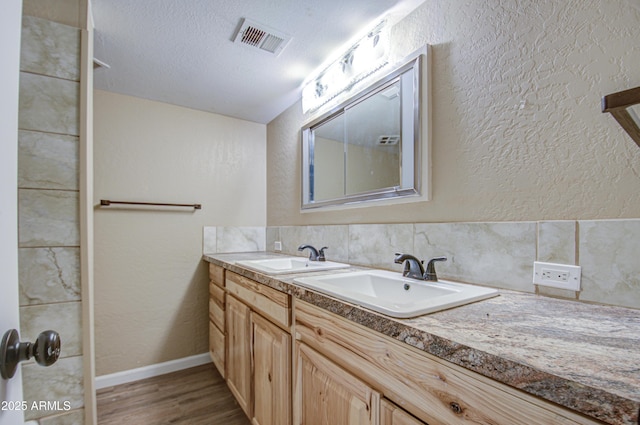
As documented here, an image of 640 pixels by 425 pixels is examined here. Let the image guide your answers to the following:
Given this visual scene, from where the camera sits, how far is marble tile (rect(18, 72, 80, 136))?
1229 millimetres

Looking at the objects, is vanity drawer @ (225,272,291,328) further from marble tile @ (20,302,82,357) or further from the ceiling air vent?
the ceiling air vent

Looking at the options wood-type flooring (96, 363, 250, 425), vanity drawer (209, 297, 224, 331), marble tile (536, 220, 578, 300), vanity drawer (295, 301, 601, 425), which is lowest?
wood-type flooring (96, 363, 250, 425)

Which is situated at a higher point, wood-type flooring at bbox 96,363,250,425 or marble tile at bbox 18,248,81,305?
marble tile at bbox 18,248,81,305

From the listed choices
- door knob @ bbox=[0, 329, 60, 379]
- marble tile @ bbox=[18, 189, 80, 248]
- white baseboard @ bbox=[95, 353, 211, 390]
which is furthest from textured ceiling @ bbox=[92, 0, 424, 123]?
white baseboard @ bbox=[95, 353, 211, 390]

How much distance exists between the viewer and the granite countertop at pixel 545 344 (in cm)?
37

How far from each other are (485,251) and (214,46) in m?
1.78

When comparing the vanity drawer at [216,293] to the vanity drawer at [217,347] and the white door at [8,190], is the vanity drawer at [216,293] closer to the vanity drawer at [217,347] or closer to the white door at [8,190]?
the vanity drawer at [217,347]

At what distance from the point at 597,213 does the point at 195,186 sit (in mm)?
2500

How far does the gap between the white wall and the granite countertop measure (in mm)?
1928

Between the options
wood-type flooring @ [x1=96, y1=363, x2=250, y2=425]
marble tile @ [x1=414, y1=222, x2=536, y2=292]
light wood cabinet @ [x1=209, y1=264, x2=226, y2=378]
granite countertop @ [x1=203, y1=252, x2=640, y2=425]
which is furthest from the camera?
light wood cabinet @ [x1=209, y1=264, x2=226, y2=378]

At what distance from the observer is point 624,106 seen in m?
0.51

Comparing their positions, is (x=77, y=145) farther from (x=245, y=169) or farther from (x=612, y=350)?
(x=612, y=350)

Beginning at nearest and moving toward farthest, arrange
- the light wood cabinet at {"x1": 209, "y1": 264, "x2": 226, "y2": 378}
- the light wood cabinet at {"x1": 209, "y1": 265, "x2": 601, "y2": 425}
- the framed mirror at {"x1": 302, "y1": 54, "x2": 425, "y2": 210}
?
the light wood cabinet at {"x1": 209, "y1": 265, "x2": 601, "y2": 425} → the framed mirror at {"x1": 302, "y1": 54, "x2": 425, "y2": 210} → the light wood cabinet at {"x1": 209, "y1": 264, "x2": 226, "y2": 378}

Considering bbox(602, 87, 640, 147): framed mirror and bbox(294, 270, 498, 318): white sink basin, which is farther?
bbox(294, 270, 498, 318): white sink basin
